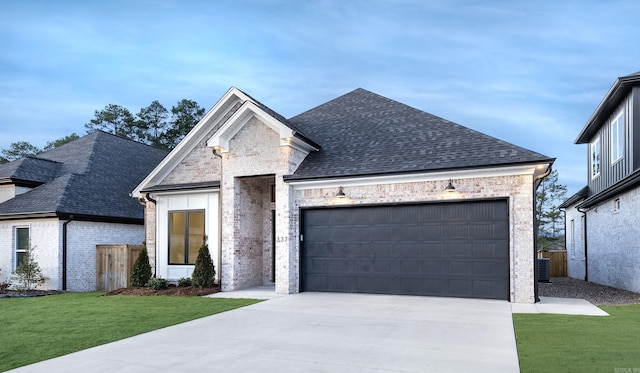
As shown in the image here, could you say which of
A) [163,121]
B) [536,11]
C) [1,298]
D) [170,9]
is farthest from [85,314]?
[163,121]

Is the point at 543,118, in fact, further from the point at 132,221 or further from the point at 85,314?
the point at 85,314

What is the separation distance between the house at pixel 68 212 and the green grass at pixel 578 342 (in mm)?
14464

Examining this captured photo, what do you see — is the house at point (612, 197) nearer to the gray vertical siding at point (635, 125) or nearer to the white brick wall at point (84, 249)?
the gray vertical siding at point (635, 125)

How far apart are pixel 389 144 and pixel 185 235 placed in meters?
7.20

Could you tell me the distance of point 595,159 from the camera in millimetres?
19141

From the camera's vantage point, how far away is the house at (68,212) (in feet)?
52.1

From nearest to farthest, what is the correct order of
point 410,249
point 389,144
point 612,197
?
point 410,249 < point 389,144 < point 612,197

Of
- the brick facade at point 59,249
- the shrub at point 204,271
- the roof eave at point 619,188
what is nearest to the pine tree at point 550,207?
the roof eave at point 619,188

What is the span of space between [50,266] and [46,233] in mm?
1149

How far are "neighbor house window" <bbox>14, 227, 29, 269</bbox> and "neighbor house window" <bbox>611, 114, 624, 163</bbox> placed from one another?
20.8 metres

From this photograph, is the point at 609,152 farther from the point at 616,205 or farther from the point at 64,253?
the point at 64,253

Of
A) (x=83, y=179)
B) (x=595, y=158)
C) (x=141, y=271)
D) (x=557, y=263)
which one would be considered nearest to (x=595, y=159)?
(x=595, y=158)

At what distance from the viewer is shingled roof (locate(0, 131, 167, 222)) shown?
16484 millimetres

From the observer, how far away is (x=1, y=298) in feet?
46.7
